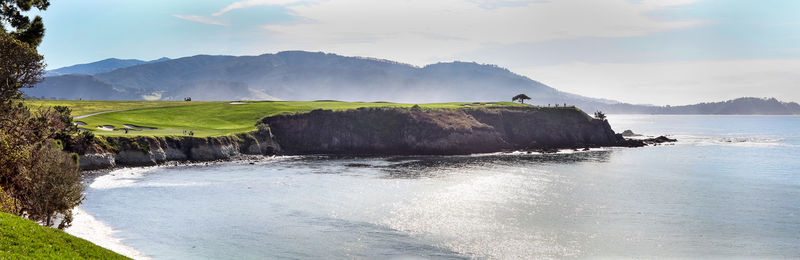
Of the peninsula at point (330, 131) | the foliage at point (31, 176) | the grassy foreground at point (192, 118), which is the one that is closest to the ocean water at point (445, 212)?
the foliage at point (31, 176)

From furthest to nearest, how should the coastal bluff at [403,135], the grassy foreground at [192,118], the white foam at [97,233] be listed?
the grassy foreground at [192,118], the coastal bluff at [403,135], the white foam at [97,233]

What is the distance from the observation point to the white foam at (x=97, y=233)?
31.3 meters

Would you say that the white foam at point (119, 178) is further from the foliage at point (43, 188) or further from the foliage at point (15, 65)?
the foliage at point (43, 188)

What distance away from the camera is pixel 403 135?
108 meters

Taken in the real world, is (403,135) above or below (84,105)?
below

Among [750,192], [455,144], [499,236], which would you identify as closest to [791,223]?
[750,192]

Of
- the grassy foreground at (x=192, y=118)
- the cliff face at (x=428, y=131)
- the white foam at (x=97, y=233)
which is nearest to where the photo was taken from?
the white foam at (x=97, y=233)

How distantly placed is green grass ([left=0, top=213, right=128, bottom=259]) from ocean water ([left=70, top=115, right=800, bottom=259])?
965 centimetres

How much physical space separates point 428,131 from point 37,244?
300 ft

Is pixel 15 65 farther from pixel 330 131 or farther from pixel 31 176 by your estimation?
pixel 330 131

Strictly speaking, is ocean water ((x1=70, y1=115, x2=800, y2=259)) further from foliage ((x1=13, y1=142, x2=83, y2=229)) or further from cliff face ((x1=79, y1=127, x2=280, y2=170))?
cliff face ((x1=79, y1=127, x2=280, y2=170))

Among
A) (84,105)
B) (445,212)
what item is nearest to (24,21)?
(445,212)

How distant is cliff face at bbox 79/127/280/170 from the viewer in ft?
227

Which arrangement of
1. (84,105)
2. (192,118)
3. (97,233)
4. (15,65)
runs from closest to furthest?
(15,65) → (97,233) → (192,118) → (84,105)
